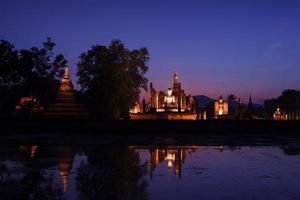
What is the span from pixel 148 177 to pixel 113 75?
49.1 meters

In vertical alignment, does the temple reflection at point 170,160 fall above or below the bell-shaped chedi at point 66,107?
below

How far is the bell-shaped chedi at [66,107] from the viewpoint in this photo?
56.9 metres

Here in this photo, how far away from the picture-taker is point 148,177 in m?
13.2

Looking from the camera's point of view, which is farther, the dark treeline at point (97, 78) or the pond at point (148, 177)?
the dark treeline at point (97, 78)

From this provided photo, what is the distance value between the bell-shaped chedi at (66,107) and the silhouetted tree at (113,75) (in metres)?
3.78

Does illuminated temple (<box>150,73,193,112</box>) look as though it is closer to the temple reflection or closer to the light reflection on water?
the temple reflection

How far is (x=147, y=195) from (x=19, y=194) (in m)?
2.81

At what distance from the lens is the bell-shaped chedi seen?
56906mm

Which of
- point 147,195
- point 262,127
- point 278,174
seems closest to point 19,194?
point 147,195

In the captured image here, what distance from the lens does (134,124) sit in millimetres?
42469

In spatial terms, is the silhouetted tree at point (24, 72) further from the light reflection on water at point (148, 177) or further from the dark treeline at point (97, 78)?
the light reflection on water at point (148, 177)

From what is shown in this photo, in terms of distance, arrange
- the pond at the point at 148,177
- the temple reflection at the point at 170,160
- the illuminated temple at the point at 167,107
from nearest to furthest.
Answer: the pond at the point at 148,177, the temple reflection at the point at 170,160, the illuminated temple at the point at 167,107

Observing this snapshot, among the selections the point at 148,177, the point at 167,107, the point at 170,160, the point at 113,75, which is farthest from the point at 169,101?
the point at 148,177

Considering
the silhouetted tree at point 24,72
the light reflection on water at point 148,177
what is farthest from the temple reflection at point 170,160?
the silhouetted tree at point 24,72
